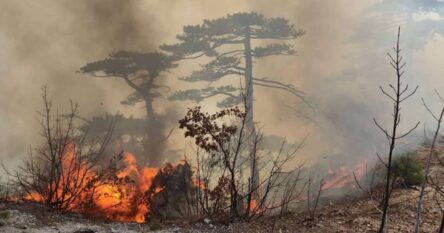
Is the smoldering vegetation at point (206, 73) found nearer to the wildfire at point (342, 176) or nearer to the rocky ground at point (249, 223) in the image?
the wildfire at point (342, 176)

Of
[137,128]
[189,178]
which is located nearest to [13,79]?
[137,128]

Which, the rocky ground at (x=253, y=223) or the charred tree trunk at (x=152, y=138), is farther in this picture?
the charred tree trunk at (x=152, y=138)

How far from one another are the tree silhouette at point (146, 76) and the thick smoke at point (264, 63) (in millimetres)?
700

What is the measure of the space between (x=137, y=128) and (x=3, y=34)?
28.5 ft

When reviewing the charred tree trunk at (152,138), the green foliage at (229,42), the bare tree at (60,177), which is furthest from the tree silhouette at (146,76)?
the bare tree at (60,177)

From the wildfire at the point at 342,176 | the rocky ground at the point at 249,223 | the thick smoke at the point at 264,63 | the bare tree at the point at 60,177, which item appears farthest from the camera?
the thick smoke at the point at 264,63

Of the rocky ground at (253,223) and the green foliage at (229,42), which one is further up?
the green foliage at (229,42)

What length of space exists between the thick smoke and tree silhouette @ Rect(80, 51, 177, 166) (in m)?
0.70

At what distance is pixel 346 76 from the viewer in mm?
22406

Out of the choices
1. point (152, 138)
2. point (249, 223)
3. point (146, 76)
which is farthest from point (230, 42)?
point (249, 223)

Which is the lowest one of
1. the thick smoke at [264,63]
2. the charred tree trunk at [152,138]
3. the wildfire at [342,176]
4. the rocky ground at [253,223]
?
the rocky ground at [253,223]

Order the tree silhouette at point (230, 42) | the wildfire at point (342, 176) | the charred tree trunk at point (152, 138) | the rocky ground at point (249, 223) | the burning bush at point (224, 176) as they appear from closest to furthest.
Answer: the rocky ground at point (249, 223) → the burning bush at point (224, 176) → the wildfire at point (342, 176) → the tree silhouette at point (230, 42) → the charred tree trunk at point (152, 138)

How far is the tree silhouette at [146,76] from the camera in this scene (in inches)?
832

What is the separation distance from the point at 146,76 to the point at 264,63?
693 cm
